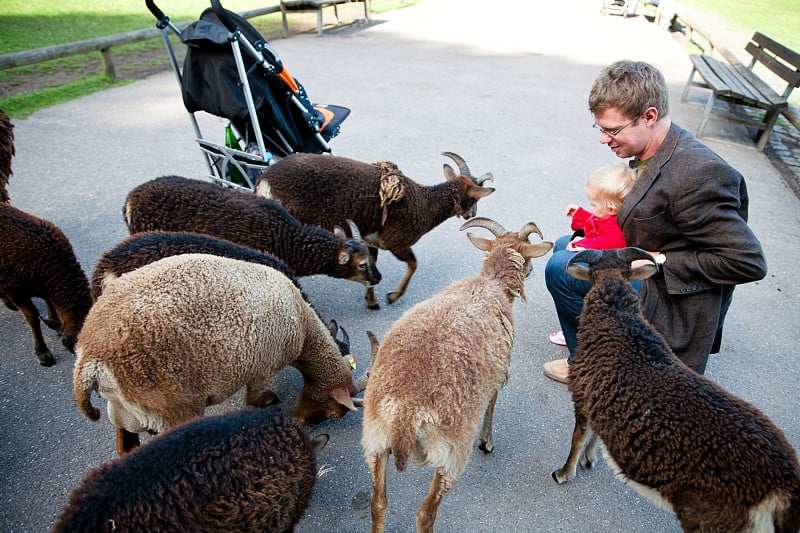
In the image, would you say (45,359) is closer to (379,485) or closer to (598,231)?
(379,485)

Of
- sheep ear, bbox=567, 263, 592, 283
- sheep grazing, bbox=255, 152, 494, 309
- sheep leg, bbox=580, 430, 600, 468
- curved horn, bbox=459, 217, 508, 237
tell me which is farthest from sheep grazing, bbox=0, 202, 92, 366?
sheep leg, bbox=580, 430, 600, 468

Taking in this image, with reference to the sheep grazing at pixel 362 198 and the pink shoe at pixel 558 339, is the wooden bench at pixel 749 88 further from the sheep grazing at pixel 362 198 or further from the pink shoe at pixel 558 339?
the pink shoe at pixel 558 339

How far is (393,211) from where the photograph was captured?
500 cm

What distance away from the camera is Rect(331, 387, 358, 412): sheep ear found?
3.31 meters

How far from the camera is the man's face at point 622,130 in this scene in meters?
2.93

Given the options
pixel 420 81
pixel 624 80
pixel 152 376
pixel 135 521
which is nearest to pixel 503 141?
pixel 420 81

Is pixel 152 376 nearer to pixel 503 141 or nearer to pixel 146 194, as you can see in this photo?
pixel 146 194

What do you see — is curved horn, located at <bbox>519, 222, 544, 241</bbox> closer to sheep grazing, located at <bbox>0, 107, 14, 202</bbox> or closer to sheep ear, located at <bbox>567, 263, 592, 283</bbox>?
sheep ear, located at <bbox>567, 263, 592, 283</bbox>

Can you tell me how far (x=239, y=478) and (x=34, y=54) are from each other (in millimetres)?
10055

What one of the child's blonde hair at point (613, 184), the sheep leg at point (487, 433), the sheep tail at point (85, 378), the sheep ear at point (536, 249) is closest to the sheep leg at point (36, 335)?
the sheep tail at point (85, 378)

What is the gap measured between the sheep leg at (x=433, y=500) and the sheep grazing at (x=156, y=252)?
1.37 metres

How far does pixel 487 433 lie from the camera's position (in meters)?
3.36

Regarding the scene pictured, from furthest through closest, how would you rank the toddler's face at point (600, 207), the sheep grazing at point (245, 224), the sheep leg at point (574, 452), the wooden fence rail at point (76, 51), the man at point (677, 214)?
1. the wooden fence rail at point (76, 51)
2. the sheep grazing at point (245, 224)
3. the toddler's face at point (600, 207)
4. the sheep leg at point (574, 452)
5. the man at point (677, 214)

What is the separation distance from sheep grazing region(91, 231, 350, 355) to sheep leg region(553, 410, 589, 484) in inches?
67.4
